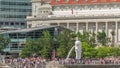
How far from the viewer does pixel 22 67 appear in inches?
3708

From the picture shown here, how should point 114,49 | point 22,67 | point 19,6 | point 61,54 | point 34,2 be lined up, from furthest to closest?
point 34,2 < point 19,6 < point 114,49 < point 61,54 < point 22,67

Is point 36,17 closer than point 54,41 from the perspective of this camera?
No

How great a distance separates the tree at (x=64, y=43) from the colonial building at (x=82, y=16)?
41724 mm

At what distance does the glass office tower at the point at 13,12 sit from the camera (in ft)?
606

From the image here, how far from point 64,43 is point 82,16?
170 ft

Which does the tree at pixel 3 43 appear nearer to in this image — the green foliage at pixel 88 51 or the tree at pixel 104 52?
the green foliage at pixel 88 51

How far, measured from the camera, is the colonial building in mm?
184625

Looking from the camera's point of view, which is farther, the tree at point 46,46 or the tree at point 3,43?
the tree at point 3,43

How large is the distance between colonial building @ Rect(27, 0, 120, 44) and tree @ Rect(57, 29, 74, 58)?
137ft

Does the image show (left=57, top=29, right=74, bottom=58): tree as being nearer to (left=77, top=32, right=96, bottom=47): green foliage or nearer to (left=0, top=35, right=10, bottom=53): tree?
(left=77, top=32, right=96, bottom=47): green foliage

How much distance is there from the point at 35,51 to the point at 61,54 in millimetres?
6330

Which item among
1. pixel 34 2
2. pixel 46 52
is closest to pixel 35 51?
pixel 46 52

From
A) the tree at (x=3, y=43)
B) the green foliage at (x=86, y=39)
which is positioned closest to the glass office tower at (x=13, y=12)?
the green foliage at (x=86, y=39)

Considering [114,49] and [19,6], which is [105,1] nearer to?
[19,6]
